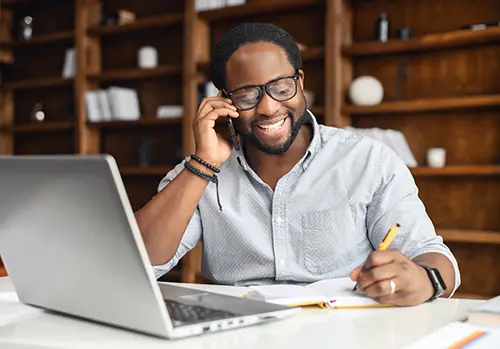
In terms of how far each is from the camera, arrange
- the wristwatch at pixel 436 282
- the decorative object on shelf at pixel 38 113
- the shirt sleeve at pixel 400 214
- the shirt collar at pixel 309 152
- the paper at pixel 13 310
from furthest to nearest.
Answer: the decorative object on shelf at pixel 38 113
the shirt collar at pixel 309 152
the shirt sleeve at pixel 400 214
the wristwatch at pixel 436 282
the paper at pixel 13 310

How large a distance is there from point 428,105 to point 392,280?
7.74 ft

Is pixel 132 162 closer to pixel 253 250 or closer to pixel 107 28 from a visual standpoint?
pixel 107 28

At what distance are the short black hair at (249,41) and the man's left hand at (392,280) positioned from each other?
748 mm

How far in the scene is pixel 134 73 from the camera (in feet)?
14.0

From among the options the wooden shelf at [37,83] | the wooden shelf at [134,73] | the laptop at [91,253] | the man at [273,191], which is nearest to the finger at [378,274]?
the laptop at [91,253]

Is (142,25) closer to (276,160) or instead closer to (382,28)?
(382,28)

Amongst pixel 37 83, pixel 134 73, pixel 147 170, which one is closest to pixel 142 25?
pixel 134 73

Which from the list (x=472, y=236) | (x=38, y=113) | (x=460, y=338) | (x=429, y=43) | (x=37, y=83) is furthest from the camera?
(x=38, y=113)

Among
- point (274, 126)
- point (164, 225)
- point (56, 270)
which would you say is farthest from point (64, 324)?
point (274, 126)

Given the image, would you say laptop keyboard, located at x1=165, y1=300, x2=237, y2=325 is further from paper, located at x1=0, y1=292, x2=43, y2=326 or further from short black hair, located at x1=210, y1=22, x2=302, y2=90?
short black hair, located at x1=210, y1=22, x2=302, y2=90

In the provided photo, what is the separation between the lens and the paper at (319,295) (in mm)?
1042

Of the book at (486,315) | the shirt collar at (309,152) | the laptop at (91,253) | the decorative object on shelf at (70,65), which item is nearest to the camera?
the laptop at (91,253)

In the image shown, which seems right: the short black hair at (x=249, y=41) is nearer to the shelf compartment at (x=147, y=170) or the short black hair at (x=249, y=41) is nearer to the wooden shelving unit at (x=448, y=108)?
the wooden shelving unit at (x=448, y=108)

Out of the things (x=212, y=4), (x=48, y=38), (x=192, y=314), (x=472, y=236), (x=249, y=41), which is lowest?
(x=472, y=236)
